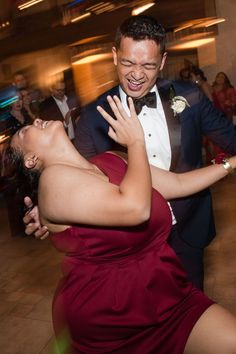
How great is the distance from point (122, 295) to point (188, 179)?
75cm

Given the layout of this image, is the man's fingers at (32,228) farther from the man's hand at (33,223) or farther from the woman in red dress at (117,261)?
the woman in red dress at (117,261)

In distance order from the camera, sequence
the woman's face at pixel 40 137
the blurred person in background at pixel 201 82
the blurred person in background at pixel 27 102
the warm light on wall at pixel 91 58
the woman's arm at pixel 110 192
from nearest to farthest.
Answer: the woman's arm at pixel 110 192 → the woman's face at pixel 40 137 → the blurred person in background at pixel 27 102 → the blurred person in background at pixel 201 82 → the warm light on wall at pixel 91 58

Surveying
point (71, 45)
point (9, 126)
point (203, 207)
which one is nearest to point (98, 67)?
point (71, 45)

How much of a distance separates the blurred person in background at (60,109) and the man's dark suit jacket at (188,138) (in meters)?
4.09

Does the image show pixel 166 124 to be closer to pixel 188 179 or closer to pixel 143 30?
pixel 188 179

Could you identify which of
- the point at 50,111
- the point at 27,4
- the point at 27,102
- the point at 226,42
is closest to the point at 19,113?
the point at 27,102

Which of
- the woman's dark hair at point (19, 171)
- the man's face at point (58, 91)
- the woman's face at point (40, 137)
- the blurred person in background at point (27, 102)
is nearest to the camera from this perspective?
the woman's face at point (40, 137)

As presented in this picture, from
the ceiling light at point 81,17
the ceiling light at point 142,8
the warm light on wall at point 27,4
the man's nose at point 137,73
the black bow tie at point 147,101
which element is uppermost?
the warm light on wall at point 27,4

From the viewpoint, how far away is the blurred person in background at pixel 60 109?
6562 mm

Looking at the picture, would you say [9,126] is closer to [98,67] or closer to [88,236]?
[88,236]

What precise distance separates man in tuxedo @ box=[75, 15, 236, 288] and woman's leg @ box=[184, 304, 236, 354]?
79cm

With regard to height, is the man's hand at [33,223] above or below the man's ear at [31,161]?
below

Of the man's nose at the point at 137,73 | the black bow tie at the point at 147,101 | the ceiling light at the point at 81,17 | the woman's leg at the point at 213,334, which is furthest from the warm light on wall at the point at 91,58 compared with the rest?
the woman's leg at the point at 213,334

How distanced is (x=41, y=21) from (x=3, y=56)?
5.61ft
